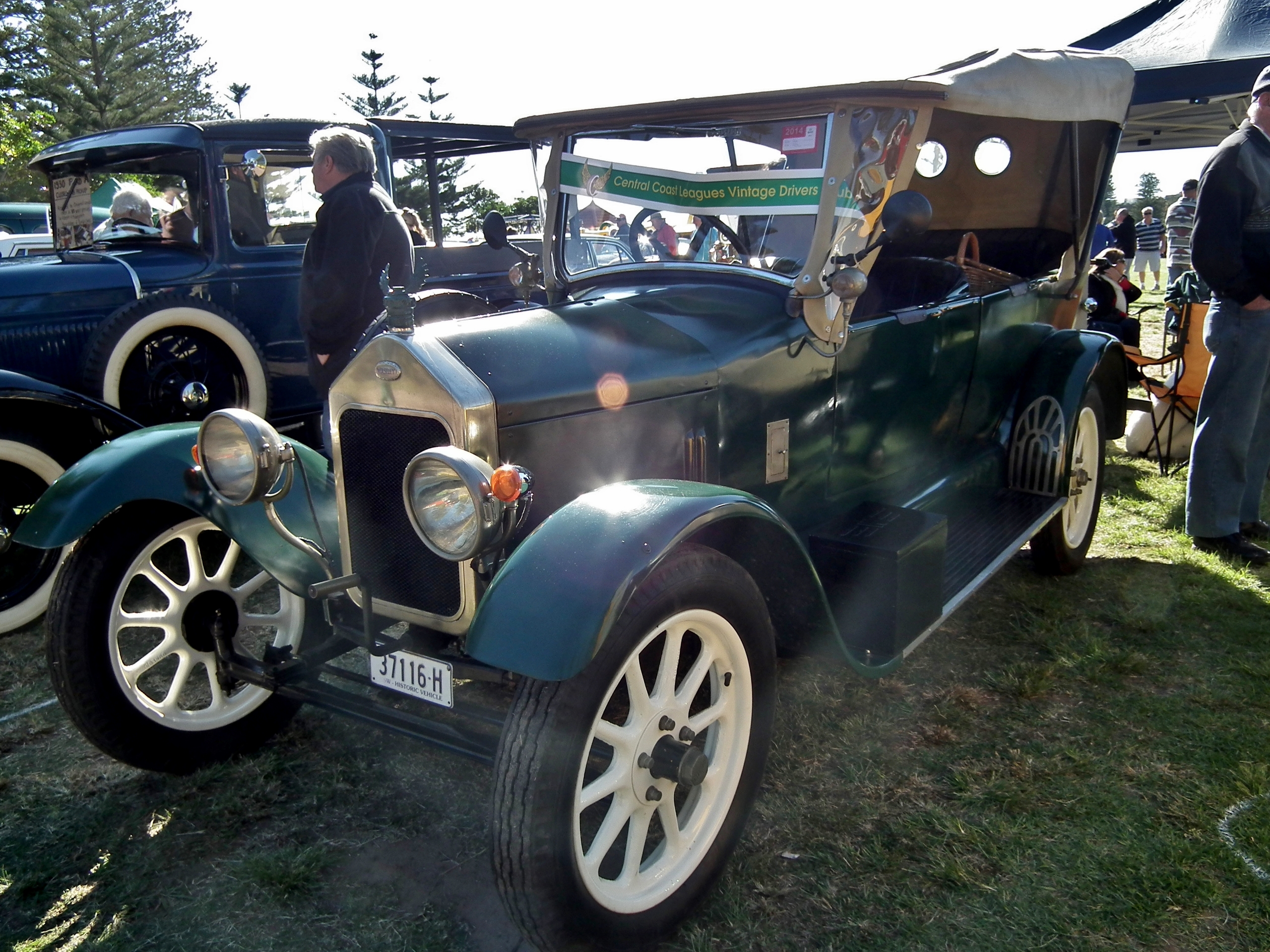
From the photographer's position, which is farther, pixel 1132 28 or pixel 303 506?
pixel 1132 28

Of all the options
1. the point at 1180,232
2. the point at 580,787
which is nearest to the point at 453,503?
the point at 580,787

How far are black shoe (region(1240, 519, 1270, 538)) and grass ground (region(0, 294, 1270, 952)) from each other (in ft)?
4.12

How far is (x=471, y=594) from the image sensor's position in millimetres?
2201

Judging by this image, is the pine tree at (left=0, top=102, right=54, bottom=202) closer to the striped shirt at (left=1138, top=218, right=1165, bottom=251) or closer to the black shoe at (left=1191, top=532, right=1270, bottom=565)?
the black shoe at (left=1191, top=532, right=1270, bottom=565)

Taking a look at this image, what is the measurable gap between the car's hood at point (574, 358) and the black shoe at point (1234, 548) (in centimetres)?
318

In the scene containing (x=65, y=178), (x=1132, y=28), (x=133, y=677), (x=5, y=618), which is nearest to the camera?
(x=133, y=677)

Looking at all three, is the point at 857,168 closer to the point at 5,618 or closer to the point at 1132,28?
the point at 5,618

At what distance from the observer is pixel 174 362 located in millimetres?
4824

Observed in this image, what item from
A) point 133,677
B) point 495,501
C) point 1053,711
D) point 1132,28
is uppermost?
point 1132,28

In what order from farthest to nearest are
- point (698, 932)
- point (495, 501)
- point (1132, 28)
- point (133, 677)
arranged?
point (1132, 28) < point (133, 677) < point (698, 932) < point (495, 501)

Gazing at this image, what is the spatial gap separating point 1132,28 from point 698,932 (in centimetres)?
940

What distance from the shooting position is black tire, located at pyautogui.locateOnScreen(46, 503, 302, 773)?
2496 mm

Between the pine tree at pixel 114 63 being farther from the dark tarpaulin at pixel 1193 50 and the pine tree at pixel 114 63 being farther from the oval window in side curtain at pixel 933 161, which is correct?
the oval window in side curtain at pixel 933 161

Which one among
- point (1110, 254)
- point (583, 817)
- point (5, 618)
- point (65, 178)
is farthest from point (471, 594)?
point (1110, 254)
